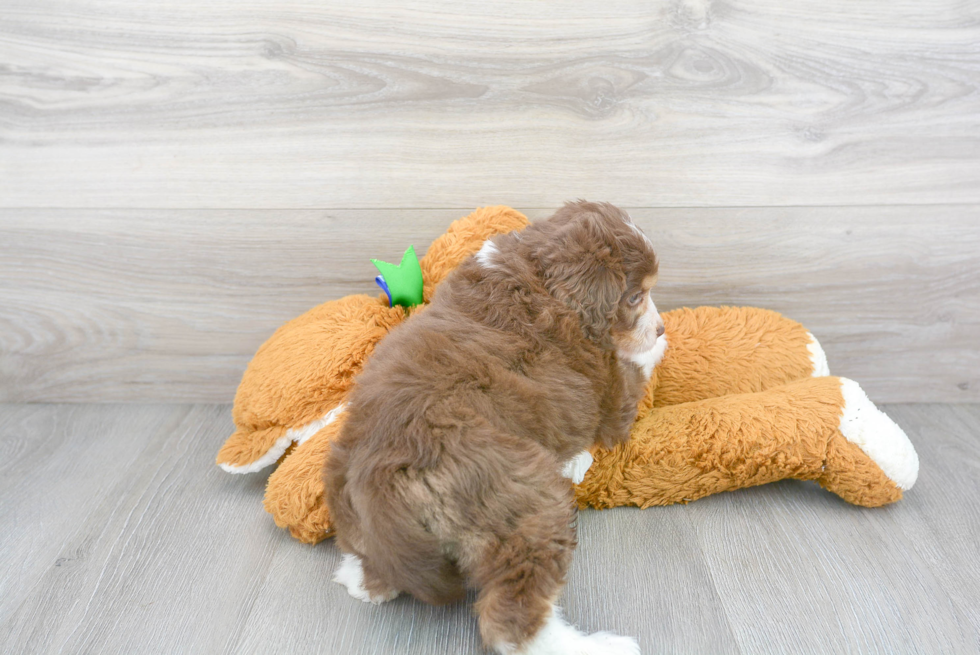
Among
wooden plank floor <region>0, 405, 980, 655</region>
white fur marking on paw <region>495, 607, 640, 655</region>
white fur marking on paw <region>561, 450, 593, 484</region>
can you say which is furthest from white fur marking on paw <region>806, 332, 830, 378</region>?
white fur marking on paw <region>495, 607, 640, 655</region>

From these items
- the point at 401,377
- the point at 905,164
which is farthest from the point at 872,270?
the point at 401,377

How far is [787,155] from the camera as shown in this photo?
1611mm

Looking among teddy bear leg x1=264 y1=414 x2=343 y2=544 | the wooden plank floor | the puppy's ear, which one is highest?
the puppy's ear

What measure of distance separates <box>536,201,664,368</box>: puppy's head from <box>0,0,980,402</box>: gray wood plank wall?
0.46 metres

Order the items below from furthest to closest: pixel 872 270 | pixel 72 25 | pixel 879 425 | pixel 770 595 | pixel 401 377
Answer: pixel 872 270
pixel 72 25
pixel 879 425
pixel 770 595
pixel 401 377

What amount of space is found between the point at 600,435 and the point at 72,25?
1513 mm

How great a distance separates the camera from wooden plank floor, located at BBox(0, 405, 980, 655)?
112cm

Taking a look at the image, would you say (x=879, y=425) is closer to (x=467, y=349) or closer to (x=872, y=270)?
(x=872, y=270)

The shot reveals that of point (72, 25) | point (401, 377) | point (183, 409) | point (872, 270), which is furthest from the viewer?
point (183, 409)

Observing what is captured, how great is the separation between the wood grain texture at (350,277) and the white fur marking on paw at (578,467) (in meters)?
0.60

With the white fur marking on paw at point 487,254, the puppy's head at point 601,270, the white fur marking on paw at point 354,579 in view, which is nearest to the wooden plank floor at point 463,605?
the white fur marking on paw at point 354,579

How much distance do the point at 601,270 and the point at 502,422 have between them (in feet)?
1.02

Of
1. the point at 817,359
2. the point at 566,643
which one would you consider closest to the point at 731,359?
the point at 817,359

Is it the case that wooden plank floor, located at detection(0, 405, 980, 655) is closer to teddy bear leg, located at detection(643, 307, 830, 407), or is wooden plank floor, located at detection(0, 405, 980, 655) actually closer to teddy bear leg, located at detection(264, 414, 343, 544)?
teddy bear leg, located at detection(264, 414, 343, 544)
